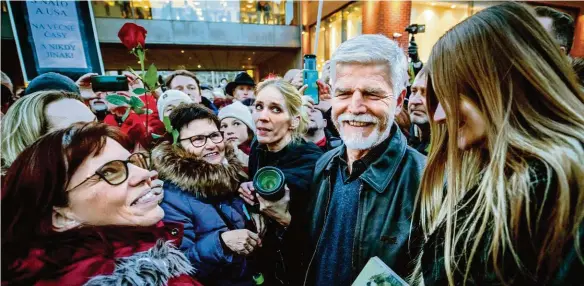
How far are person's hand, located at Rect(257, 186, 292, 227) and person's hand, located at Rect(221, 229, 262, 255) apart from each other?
175mm

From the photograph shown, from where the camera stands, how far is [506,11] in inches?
33.2

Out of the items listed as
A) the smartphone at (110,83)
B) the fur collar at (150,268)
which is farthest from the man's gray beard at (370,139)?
the smartphone at (110,83)

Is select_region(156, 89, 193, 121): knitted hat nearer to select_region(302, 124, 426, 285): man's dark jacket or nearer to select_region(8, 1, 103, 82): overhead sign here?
select_region(8, 1, 103, 82): overhead sign

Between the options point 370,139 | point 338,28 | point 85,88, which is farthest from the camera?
point 338,28

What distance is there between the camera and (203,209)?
69.2 inches

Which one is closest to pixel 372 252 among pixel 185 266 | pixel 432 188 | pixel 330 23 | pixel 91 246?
pixel 432 188

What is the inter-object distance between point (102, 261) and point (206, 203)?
0.74 metres

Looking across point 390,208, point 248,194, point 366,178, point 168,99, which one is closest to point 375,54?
point 366,178

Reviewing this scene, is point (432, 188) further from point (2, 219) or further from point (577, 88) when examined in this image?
point (2, 219)

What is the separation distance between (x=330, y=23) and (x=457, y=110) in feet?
43.4

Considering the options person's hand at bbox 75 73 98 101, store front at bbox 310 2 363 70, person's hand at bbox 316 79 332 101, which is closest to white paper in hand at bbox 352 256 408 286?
person's hand at bbox 316 79 332 101

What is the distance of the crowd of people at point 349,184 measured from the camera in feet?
2.44

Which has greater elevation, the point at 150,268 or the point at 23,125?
the point at 23,125

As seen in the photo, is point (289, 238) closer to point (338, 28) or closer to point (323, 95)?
point (323, 95)
